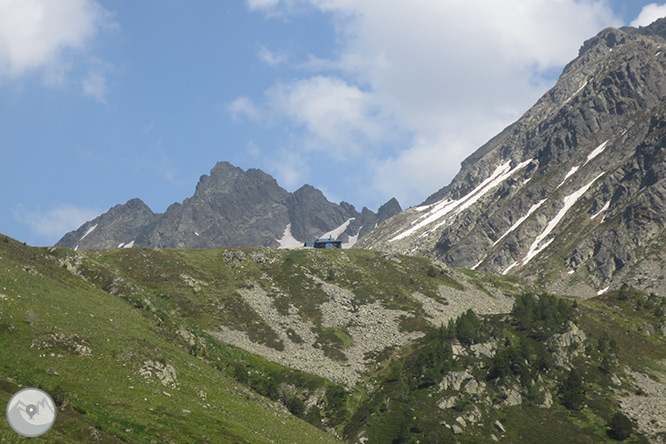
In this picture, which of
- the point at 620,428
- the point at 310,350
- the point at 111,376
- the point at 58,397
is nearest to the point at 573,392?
the point at 620,428

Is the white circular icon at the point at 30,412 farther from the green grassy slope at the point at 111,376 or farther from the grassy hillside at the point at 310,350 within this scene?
the grassy hillside at the point at 310,350

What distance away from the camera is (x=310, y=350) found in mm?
117750

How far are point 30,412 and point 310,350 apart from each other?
92583mm

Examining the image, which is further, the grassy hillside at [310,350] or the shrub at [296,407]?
the shrub at [296,407]

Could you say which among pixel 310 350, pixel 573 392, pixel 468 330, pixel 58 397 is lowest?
pixel 58 397

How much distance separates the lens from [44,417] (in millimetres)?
27828

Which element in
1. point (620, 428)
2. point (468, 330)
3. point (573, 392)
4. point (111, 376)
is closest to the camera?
point (111, 376)

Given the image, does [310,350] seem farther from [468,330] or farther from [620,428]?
[620,428]

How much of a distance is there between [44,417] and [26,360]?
23434 millimetres

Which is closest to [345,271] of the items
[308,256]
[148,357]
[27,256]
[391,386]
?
[308,256]

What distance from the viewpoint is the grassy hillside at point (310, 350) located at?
51212 millimetres

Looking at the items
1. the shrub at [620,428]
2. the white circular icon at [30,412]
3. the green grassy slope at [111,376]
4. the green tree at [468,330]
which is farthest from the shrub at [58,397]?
the green tree at [468,330]

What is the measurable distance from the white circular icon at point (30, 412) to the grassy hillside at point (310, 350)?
9.27 feet

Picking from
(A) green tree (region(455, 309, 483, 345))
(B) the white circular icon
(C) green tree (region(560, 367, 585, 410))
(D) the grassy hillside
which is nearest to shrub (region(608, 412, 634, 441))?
(D) the grassy hillside
